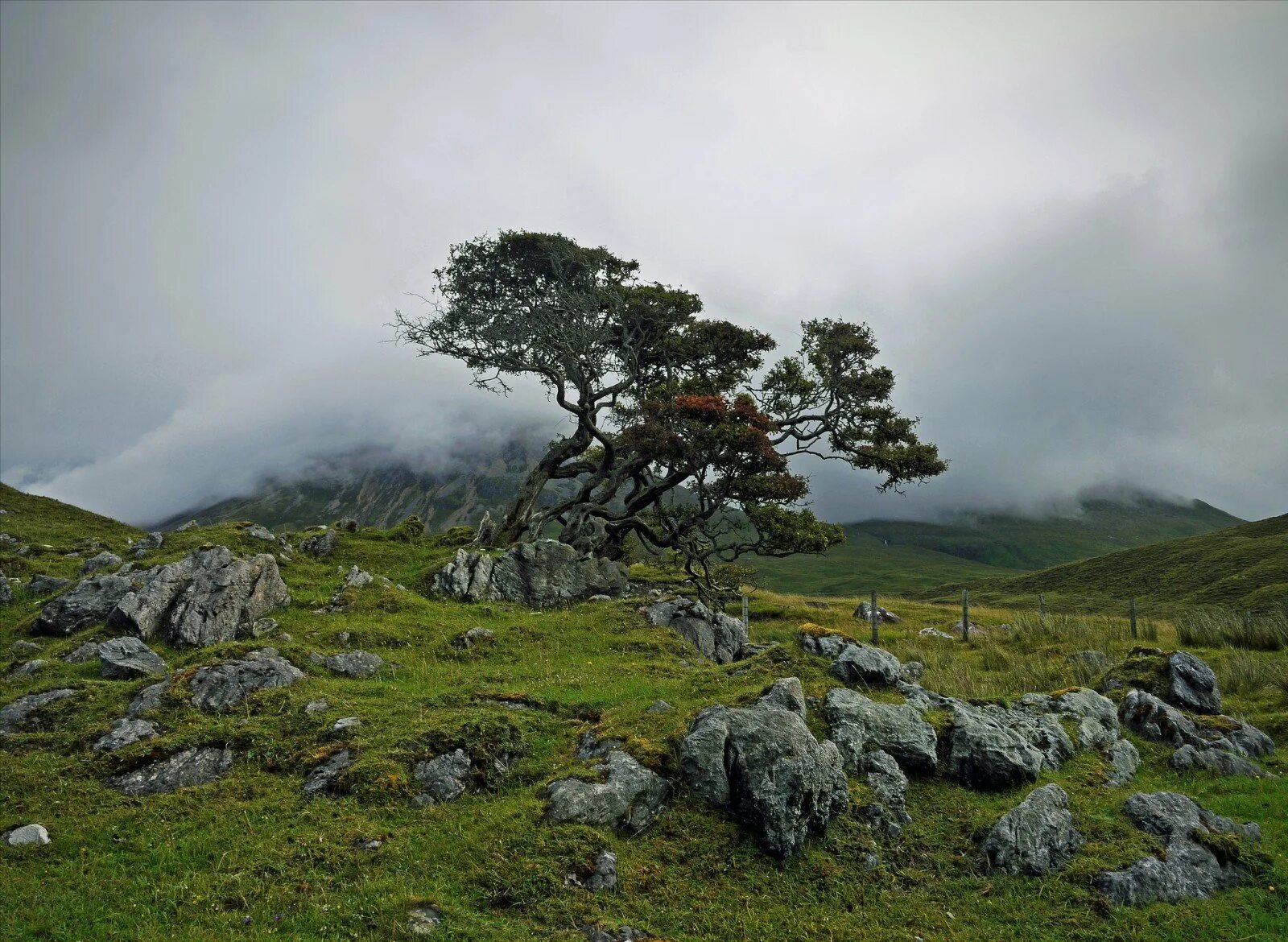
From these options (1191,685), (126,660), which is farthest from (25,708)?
(1191,685)

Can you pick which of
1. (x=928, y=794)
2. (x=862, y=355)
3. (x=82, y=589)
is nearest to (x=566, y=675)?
(x=928, y=794)

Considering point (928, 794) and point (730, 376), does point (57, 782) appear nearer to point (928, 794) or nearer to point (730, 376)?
point (928, 794)

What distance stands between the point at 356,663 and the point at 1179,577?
150 m

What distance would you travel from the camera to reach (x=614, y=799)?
13.8m

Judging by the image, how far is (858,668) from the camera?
67.1ft

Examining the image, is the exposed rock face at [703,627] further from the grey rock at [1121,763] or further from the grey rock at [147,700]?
the grey rock at [147,700]

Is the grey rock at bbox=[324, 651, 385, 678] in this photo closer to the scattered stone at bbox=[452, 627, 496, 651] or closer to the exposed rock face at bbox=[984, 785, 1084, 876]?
the scattered stone at bbox=[452, 627, 496, 651]

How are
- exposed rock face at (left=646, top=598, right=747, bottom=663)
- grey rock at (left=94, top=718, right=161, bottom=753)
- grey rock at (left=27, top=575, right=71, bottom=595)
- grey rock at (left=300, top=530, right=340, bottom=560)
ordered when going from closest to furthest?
grey rock at (left=94, top=718, right=161, bottom=753) < grey rock at (left=27, top=575, right=71, bottom=595) < exposed rock face at (left=646, top=598, right=747, bottom=663) < grey rock at (left=300, top=530, right=340, bottom=560)

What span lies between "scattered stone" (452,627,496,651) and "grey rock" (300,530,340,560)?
48.8 ft

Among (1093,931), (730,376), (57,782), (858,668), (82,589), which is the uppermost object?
(730,376)

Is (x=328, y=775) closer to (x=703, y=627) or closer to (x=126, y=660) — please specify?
(x=126, y=660)

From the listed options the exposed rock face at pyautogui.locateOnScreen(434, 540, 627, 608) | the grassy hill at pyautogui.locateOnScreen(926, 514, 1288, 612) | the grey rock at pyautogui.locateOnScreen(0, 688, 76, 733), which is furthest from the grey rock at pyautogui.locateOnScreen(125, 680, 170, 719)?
the grassy hill at pyautogui.locateOnScreen(926, 514, 1288, 612)

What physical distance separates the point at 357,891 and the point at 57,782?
25.8 feet

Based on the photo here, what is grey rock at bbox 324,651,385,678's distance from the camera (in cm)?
2153
